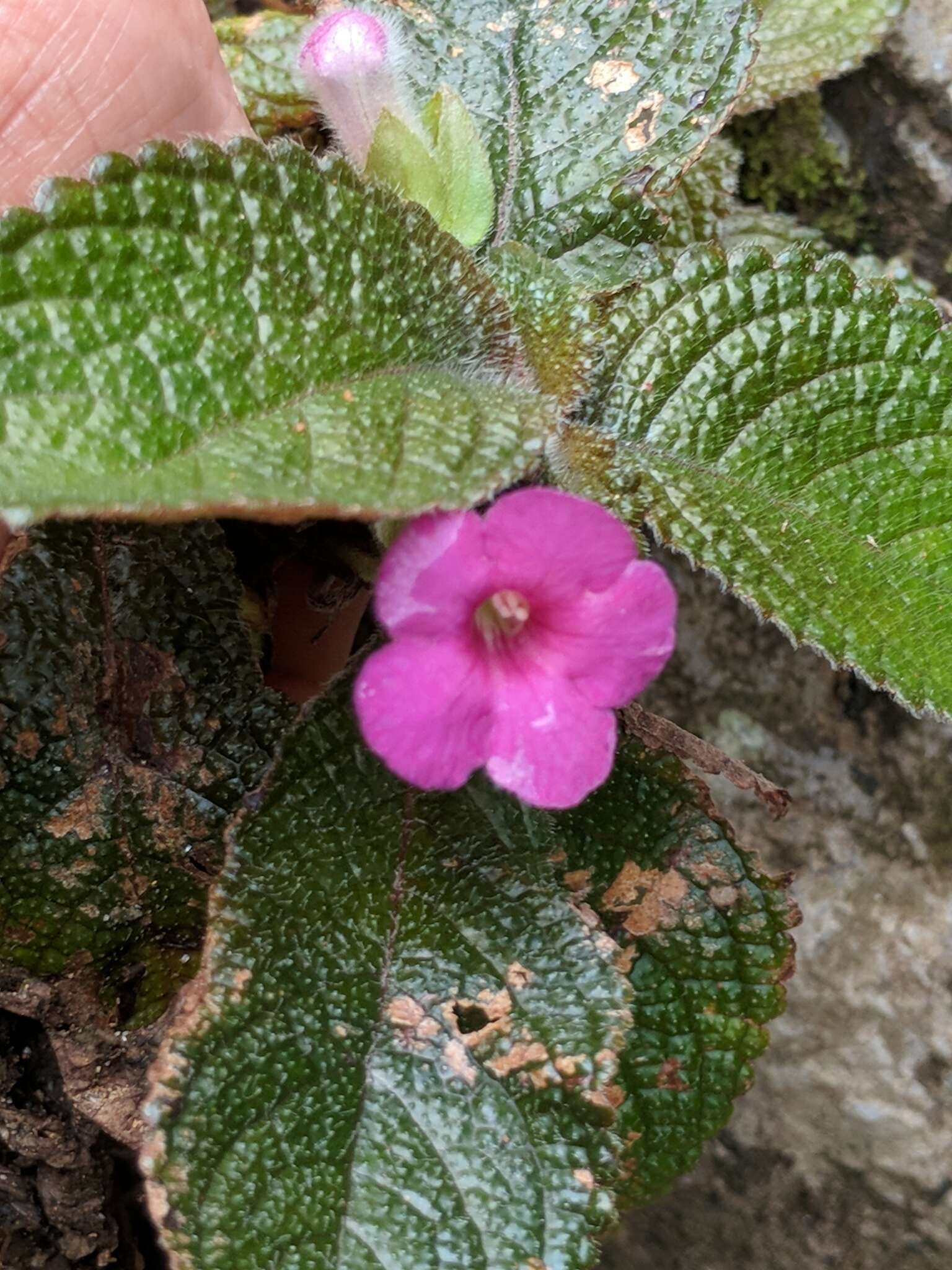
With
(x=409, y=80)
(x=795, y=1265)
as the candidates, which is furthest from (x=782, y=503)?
(x=795, y=1265)

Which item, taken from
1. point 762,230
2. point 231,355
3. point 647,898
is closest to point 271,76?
point 762,230

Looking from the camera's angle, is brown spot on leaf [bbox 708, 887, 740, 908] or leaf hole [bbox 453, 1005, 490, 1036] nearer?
leaf hole [bbox 453, 1005, 490, 1036]

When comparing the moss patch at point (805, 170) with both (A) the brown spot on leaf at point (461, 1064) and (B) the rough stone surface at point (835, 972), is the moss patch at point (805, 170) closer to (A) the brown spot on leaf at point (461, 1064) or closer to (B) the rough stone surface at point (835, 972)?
(B) the rough stone surface at point (835, 972)

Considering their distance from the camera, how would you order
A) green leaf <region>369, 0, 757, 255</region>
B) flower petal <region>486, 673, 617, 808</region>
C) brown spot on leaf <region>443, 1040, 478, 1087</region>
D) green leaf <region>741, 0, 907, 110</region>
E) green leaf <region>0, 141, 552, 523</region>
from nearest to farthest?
green leaf <region>0, 141, 552, 523</region>, flower petal <region>486, 673, 617, 808</region>, brown spot on leaf <region>443, 1040, 478, 1087</region>, green leaf <region>369, 0, 757, 255</region>, green leaf <region>741, 0, 907, 110</region>

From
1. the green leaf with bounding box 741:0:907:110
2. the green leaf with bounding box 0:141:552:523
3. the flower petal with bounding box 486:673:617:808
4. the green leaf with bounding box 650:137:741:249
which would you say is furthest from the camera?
the green leaf with bounding box 741:0:907:110

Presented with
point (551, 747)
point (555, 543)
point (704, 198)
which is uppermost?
point (704, 198)

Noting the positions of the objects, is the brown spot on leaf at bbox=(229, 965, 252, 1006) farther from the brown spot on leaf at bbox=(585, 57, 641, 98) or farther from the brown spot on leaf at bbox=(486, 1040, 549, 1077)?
the brown spot on leaf at bbox=(585, 57, 641, 98)

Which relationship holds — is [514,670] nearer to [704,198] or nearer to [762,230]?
[704,198]

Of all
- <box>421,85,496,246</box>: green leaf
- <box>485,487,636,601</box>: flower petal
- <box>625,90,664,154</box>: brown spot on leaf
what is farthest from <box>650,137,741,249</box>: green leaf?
<box>485,487,636,601</box>: flower petal
